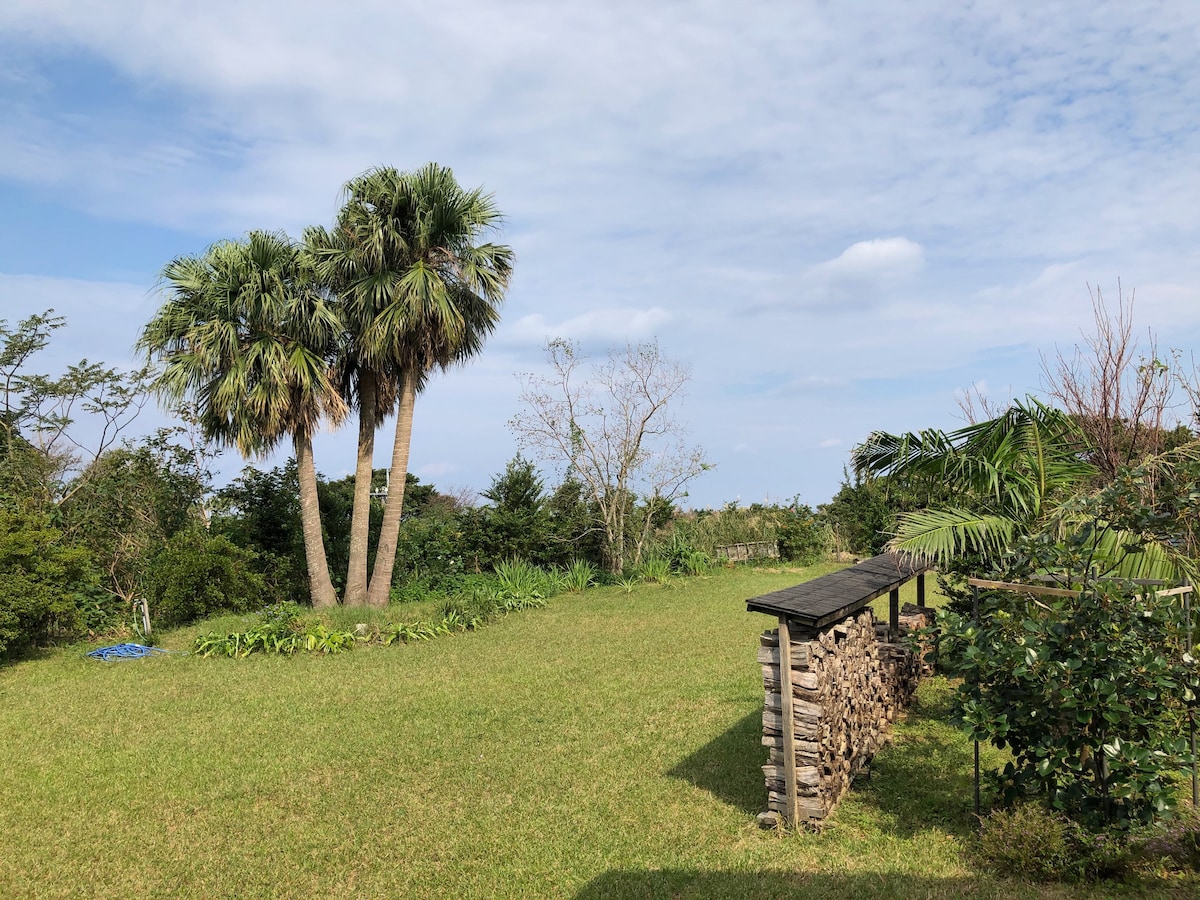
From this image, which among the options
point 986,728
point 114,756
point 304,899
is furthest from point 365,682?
point 986,728

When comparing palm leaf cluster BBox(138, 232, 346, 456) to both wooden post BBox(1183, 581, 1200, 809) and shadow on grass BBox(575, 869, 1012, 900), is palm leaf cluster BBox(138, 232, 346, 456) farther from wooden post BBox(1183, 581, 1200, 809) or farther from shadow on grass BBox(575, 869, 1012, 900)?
wooden post BBox(1183, 581, 1200, 809)

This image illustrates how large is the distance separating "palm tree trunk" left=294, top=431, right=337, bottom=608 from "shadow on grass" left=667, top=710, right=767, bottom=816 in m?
8.22

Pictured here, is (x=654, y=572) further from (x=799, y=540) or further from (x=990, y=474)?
(x=990, y=474)

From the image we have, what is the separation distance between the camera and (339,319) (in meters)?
12.1

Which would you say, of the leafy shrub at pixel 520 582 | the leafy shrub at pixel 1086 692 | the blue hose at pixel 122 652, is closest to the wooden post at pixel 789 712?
the leafy shrub at pixel 1086 692

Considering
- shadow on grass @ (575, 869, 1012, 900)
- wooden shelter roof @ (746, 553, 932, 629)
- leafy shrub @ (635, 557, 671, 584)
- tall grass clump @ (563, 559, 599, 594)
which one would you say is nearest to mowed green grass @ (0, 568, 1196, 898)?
shadow on grass @ (575, 869, 1012, 900)

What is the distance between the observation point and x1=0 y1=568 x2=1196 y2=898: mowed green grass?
150 inches

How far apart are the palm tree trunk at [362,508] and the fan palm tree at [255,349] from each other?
1.33 feet

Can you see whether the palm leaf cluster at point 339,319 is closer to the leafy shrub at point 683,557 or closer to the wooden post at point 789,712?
the leafy shrub at point 683,557

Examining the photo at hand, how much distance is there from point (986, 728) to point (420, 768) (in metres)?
3.73

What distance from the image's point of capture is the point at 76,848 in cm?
434

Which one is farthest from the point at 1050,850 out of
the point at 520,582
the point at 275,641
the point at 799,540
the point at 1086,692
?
the point at 799,540

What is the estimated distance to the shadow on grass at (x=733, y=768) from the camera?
15.1ft

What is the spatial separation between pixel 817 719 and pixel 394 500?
935 cm
